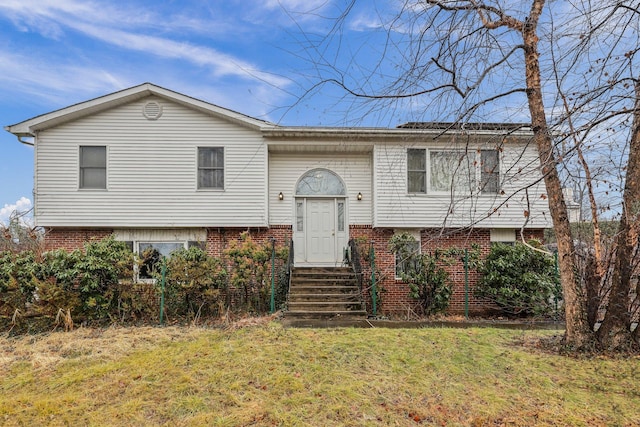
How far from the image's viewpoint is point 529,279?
10031mm

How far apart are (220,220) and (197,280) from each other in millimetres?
2371

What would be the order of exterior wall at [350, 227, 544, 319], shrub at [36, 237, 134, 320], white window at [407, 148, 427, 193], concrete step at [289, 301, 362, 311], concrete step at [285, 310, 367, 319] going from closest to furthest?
shrub at [36, 237, 134, 320]
concrete step at [285, 310, 367, 319]
concrete step at [289, 301, 362, 311]
exterior wall at [350, 227, 544, 319]
white window at [407, 148, 427, 193]

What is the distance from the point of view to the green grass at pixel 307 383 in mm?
4047

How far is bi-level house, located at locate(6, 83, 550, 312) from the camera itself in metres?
10.8

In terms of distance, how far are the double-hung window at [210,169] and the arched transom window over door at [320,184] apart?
242 cm

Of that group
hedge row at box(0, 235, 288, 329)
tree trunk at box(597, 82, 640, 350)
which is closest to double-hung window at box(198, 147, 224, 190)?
hedge row at box(0, 235, 288, 329)

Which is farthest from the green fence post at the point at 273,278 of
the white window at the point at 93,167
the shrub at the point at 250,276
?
the white window at the point at 93,167

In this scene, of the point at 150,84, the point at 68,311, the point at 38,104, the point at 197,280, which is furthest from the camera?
the point at 38,104

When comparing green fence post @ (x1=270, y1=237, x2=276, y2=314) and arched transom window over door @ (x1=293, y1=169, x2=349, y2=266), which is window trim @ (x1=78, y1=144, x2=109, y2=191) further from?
arched transom window over door @ (x1=293, y1=169, x2=349, y2=266)

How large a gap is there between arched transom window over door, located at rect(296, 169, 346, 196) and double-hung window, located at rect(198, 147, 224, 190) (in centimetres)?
242

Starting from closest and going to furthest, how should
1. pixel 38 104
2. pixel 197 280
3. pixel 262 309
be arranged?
pixel 197 280
pixel 262 309
pixel 38 104

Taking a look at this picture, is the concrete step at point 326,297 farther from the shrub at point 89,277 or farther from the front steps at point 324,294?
the shrub at point 89,277

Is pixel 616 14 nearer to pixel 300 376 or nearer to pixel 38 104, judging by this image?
pixel 300 376

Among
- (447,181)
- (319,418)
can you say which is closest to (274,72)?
(319,418)
